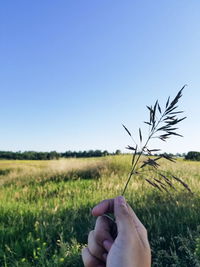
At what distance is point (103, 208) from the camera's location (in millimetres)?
1407

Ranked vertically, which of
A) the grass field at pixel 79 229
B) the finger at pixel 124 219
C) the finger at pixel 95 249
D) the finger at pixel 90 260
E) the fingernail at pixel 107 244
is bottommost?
the grass field at pixel 79 229

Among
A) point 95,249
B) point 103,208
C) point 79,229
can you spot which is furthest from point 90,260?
Result: point 79,229

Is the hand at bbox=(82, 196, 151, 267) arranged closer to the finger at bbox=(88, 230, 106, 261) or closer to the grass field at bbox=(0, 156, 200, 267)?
the finger at bbox=(88, 230, 106, 261)

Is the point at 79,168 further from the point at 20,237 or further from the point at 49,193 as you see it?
the point at 20,237

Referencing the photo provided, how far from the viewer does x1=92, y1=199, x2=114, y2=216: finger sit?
1392 mm

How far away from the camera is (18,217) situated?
5586 millimetres

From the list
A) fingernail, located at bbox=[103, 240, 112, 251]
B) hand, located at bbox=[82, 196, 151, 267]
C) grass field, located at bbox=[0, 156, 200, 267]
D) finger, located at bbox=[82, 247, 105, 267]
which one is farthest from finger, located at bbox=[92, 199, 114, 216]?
grass field, located at bbox=[0, 156, 200, 267]

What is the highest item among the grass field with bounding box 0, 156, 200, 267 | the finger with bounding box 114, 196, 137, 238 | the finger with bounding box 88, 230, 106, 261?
the finger with bounding box 114, 196, 137, 238

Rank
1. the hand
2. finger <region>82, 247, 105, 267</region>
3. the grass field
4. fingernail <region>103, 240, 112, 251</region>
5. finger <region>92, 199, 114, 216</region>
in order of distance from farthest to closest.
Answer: the grass field
finger <region>82, 247, 105, 267</region>
fingernail <region>103, 240, 112, 251</region>
finger <region>92, 199, 114, 216</region>
the hand

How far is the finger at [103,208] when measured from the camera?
1392 mm

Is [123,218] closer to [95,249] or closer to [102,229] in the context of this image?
[102,229]

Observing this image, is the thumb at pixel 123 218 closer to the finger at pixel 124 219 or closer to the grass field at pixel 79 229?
the finger at pixel 124 219

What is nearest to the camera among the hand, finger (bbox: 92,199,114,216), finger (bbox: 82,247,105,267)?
the hand

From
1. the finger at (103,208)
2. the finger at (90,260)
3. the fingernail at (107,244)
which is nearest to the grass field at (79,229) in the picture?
the finger at (90,260)
